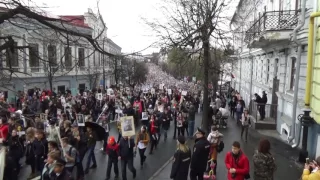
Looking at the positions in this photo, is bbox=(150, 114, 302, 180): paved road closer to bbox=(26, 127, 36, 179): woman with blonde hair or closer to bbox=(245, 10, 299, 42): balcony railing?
bbox=(26, 127, 36, 179): woman with blonde hair

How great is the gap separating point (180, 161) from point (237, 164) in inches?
51.9

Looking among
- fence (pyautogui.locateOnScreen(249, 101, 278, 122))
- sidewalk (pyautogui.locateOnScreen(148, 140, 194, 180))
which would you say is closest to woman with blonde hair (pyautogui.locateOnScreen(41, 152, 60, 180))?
sidewalk (pyautogui.locateOnScreen(148, 140, 194, 180))

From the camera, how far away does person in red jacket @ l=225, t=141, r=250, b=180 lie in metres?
5.72

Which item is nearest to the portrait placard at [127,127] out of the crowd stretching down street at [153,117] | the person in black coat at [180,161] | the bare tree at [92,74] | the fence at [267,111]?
the crowd stretching down street at [153,117]

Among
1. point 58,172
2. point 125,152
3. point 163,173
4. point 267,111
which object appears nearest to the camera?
point 58,172

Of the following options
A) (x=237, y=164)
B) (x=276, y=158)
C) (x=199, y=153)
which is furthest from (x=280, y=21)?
(x=237, y=164)

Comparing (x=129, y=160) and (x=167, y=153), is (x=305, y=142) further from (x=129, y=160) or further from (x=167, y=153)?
(x=129, y=160)

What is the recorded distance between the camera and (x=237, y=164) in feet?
19.0

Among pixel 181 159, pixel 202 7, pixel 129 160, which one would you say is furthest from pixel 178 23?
pixel 181 159

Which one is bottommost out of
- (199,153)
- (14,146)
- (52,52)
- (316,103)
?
(14,146)

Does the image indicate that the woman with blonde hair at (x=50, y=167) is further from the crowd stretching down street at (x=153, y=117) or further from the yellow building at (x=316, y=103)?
the yellow building at (x=316, y=103)

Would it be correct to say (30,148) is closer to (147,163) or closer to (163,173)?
(147,163)

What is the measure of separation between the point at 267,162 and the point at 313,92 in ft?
17.4

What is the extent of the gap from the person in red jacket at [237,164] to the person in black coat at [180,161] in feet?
3.50
